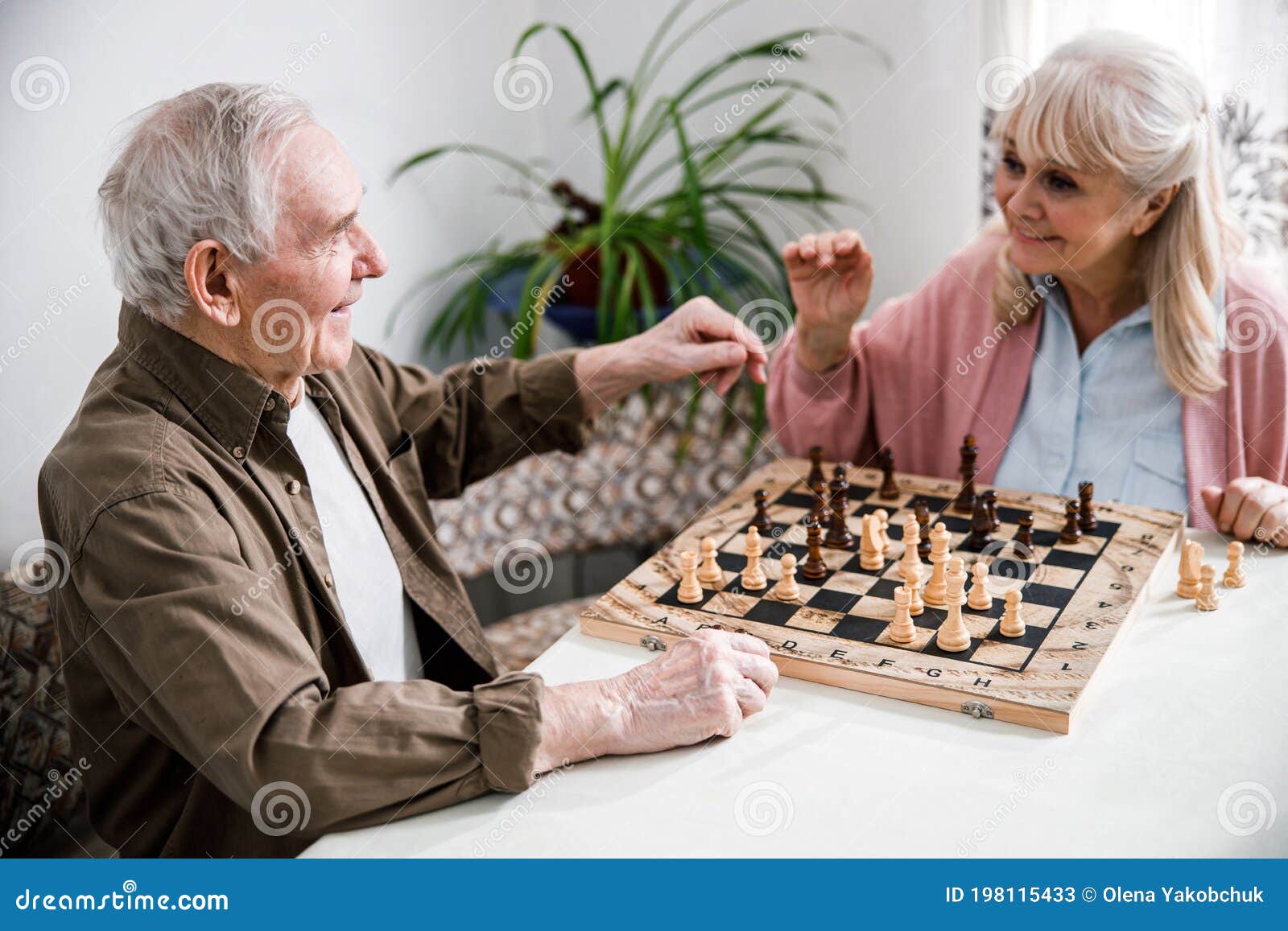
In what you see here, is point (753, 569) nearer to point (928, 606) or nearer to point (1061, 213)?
point (928, 606)

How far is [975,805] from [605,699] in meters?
0.47

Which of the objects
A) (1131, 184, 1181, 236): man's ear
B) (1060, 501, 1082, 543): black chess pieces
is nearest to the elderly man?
(1060, 501, 1082, 543): black chess pieces

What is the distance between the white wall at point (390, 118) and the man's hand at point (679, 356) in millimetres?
929

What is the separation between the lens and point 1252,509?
6.38ft

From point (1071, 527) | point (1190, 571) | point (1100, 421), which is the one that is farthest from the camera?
point (1100, 421)

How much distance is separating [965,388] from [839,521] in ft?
2.00

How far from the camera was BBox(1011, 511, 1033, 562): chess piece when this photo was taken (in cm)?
186

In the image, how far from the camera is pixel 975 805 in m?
1.32

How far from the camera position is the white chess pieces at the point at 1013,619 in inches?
63.3

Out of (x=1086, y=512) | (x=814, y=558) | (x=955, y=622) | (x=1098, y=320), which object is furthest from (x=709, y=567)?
(x=1098, y=320)

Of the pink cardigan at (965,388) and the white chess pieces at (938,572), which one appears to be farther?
the pink cardigan at (965,388)

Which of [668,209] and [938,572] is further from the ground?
[668,209]

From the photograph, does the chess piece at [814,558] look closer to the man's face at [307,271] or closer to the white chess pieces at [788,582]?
the white chess pieces at [788,582]

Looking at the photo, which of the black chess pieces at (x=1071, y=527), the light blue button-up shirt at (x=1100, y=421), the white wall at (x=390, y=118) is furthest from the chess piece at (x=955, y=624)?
the white wall at (x=390, y=118)
